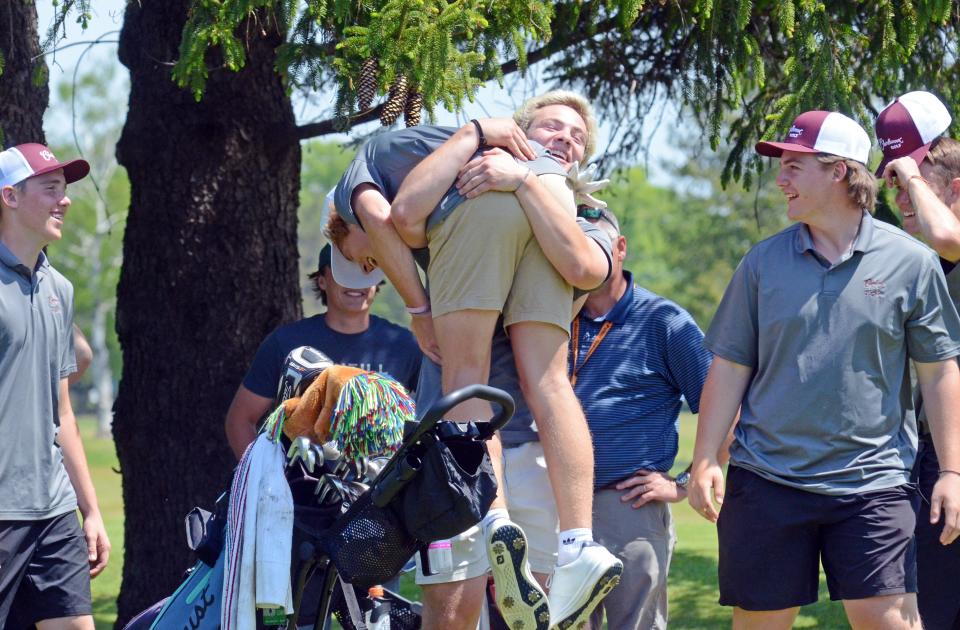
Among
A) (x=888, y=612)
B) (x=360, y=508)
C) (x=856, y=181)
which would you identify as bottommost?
(x=888, y=612)

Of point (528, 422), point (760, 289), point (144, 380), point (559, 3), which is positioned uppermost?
point (559, 3)

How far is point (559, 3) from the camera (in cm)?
623

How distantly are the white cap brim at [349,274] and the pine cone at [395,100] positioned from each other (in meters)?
0.57

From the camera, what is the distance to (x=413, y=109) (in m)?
5.05

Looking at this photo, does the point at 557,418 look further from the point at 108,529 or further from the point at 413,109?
the point at 108,529

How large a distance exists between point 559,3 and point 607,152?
6.88 ft

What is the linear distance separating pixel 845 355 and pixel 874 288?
242mm

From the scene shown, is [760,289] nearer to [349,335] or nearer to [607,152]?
[349,335]

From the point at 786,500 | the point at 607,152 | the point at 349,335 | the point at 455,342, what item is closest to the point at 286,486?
the point at 455,342

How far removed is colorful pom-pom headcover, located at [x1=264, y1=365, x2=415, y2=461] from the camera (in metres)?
3.69

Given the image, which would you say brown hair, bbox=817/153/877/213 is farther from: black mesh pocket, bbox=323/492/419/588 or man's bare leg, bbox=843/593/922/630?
black mesh pocket, bbox=323/492/419/588

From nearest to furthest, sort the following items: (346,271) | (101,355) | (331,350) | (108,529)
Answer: (346,271) → (331,350) → (108,529) → (101,355)

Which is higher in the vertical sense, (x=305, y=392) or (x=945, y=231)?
(x=945, y=231)

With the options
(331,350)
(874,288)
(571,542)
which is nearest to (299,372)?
(571,542)
